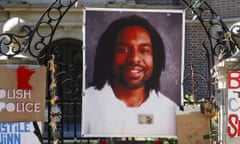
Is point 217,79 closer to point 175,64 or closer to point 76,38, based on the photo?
point 175,64

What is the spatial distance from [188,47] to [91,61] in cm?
955

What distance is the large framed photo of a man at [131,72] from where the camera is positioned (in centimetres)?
666

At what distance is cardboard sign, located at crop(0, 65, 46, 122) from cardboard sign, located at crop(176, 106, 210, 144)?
5.06ft

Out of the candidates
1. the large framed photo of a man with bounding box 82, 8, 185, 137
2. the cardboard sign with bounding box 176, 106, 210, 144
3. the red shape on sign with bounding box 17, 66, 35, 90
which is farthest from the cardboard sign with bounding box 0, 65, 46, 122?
the cardboard sign with bounding box 176, 106, 210, 144

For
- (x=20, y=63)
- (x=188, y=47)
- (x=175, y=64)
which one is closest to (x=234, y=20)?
(x=188, y=47)

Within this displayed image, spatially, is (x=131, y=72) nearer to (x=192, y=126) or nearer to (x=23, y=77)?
(x=192, y=126)

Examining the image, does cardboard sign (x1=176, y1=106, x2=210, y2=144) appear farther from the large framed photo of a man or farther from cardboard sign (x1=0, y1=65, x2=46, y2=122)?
cardboard sign (x1=0, y1=65, x2=46, y2=122)

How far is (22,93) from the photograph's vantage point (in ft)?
20.5

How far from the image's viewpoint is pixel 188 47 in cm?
1597

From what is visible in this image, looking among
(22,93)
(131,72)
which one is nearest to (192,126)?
(131,72)

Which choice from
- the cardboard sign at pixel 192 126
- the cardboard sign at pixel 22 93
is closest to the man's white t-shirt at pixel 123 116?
the cardboard sign at pixel 192 126

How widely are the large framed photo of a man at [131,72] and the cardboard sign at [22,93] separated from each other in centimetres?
58

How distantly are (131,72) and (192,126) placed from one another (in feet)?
3.05

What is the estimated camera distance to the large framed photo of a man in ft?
21.8
